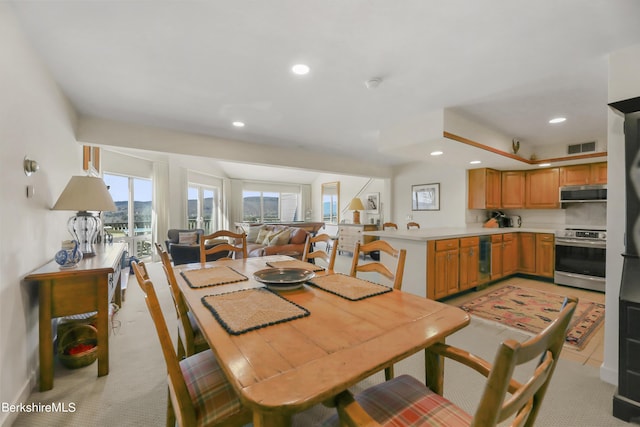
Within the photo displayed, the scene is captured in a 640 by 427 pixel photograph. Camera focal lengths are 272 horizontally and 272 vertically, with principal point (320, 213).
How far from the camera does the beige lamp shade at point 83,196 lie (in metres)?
2.20

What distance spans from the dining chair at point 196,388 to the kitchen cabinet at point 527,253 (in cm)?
524

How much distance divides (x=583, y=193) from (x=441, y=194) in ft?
6.87

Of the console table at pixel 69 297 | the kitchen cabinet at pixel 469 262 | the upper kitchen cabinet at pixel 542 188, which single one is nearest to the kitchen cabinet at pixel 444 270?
the kitchen cabinet at pixel 469 262

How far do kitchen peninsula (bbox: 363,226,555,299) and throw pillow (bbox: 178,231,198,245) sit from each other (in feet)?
12.1

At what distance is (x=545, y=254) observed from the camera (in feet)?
14.7

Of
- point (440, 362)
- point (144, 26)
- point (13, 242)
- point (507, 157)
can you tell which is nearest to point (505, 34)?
point (440, 362)

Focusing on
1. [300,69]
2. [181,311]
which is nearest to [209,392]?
[181,311]

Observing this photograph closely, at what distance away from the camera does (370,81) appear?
7.66 ft

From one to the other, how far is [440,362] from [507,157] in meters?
3.86

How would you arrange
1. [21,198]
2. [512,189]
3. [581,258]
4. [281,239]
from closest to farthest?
[21,198] → [581,258] → [512,189] → [281,239]

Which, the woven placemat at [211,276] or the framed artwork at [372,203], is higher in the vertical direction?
the framed artwork at [372,203]

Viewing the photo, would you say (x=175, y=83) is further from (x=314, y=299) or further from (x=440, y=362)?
(x=440, y=362)

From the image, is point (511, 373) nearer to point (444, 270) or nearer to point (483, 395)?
point (483, 395)

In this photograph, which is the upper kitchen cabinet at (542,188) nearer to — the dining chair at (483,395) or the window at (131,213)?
the dining chair at (483,395)
